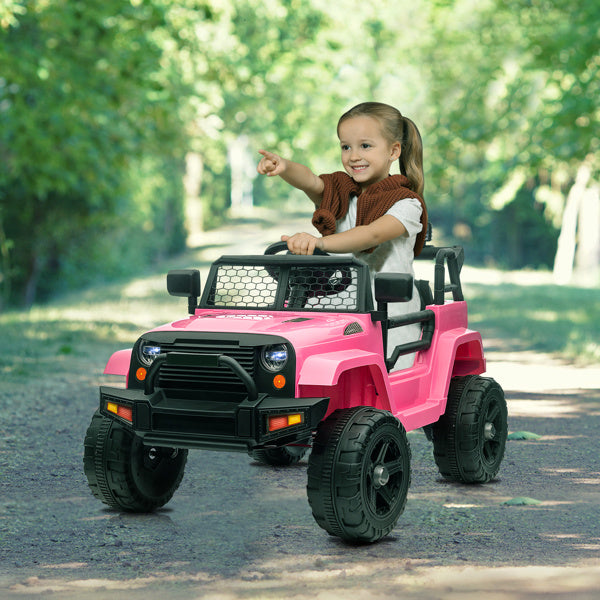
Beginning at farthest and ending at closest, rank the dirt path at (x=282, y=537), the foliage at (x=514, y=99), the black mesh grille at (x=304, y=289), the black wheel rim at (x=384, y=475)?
the foliage at (x=514, y=99), the black mesh grille at (x=304, y=289), the black wheel rim at (x=384, y=475), the dirt path at (x=282, y=537)

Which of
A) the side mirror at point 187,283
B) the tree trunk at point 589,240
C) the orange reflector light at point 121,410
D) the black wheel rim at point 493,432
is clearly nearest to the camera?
the orange reflector light at point 121,410

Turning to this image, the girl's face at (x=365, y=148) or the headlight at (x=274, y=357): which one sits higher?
the girl's face at (x=365, y=148)

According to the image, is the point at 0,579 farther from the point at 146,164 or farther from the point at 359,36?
the point at 359,36

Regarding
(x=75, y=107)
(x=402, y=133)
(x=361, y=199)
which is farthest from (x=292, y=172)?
(x=75, y=107)

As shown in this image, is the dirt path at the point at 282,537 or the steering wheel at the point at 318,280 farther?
the steering wheel at the point at 318,280

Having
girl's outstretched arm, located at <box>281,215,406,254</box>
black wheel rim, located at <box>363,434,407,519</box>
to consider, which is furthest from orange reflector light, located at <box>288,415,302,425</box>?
girl's outstretched arm, located at <box>281,215,406,254</box>

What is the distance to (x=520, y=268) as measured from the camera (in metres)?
44.1

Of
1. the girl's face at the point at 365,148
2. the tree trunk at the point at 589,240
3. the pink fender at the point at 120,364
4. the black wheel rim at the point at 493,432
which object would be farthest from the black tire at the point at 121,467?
the tree trunk at the point at 589,240

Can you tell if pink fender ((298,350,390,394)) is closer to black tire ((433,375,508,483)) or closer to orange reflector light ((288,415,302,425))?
orange reflector light ((288,415,302,425))

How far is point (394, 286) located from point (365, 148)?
103cm

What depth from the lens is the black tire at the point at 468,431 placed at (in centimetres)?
605

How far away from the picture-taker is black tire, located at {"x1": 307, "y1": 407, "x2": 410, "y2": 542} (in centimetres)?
468

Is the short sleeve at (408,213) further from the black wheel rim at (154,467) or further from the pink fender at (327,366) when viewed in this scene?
the black wheel rim at (154,467)

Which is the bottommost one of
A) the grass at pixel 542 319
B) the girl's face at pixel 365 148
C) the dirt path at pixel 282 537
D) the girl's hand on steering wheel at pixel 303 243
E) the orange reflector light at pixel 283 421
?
the dirt path at pixel 282 537
